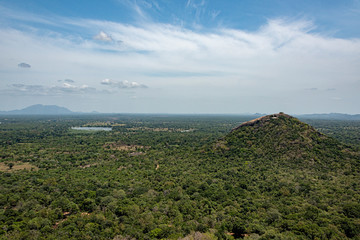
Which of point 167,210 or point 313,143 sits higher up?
point 313,143

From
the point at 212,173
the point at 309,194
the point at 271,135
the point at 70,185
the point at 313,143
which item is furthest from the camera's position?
the point at 271,135

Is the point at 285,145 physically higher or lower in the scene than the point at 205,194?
higher

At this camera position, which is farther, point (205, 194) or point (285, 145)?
point (285, 145)

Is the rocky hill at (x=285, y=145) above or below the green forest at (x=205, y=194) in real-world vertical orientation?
above

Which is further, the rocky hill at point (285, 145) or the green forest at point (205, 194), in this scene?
the rocky hill at point (285, 145)

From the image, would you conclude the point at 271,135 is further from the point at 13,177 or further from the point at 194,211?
the point at 13,177

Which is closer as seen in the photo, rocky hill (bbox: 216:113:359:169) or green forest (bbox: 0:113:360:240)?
green forest (bbox: 0:113:360:240)

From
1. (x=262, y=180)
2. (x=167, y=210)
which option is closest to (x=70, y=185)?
(x=167, y=210)

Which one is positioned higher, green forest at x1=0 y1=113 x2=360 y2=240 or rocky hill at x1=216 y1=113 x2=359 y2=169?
rocky hill at x1=216 y1=113 x2=359 y2=169
